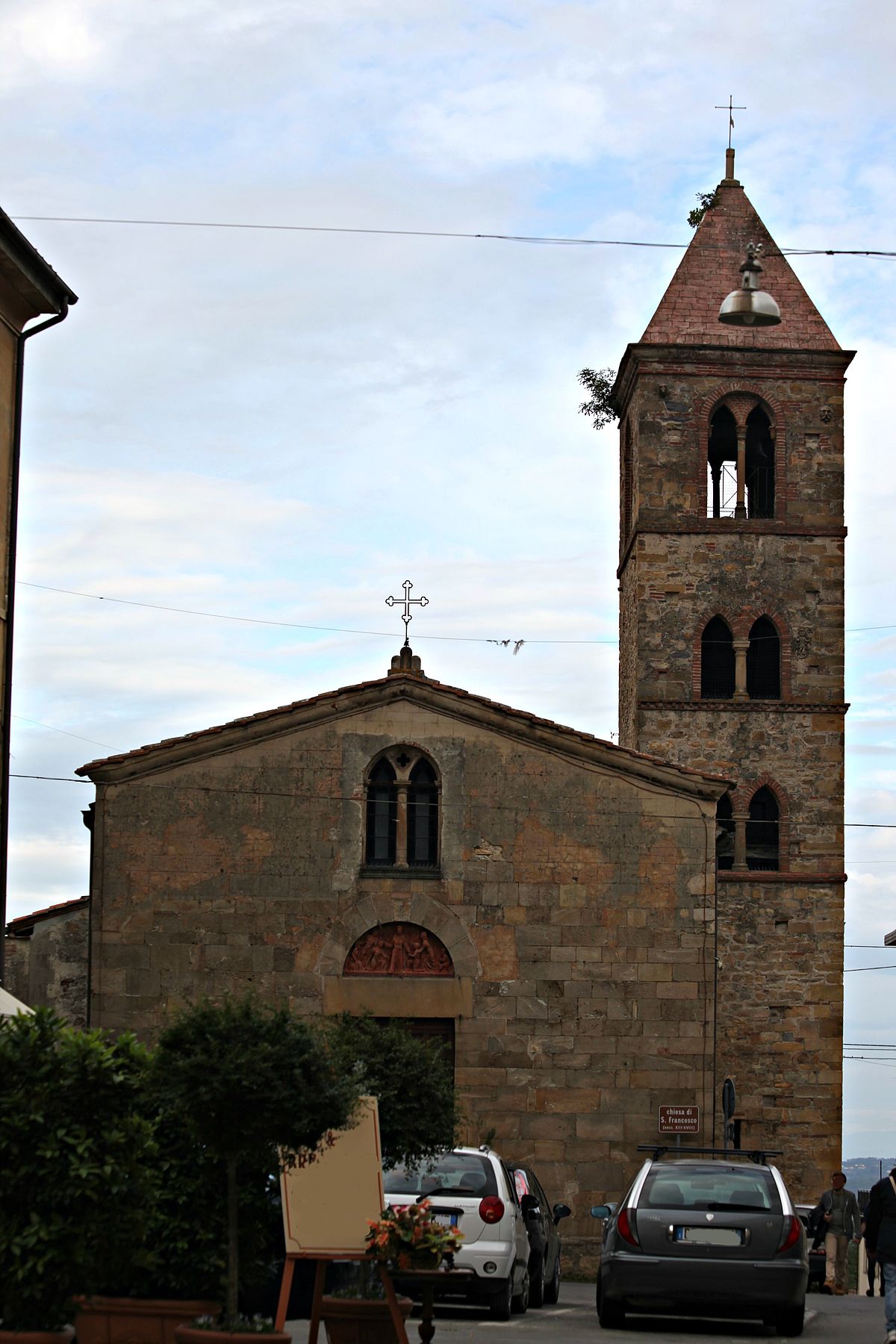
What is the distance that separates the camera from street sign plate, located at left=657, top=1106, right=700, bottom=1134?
28.0 metres

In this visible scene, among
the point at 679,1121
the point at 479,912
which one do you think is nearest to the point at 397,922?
the point at 479,912

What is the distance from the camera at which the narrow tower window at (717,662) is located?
39.6m

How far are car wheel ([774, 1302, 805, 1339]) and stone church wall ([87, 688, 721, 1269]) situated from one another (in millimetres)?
11653

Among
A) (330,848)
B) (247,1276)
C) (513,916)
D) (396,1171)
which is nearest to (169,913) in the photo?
(330,848)

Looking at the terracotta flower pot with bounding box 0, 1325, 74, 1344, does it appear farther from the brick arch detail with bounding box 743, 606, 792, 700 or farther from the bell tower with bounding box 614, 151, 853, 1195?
the brick arch detail with bounding box 743, 606, 792, 700

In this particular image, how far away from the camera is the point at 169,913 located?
2838 centimetres

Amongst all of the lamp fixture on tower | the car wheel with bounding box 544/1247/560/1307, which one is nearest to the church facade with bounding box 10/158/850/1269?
Result: the car wheel with bounding box 544/1247/560/1307

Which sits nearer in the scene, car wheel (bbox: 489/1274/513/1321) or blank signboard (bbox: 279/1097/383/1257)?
blank signboard (bbox: 279/1097/383/1257)

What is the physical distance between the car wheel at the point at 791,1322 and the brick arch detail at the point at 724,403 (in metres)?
25.1

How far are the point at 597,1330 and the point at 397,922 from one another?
12807 mm

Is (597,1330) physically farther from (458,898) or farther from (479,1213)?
(458,898)

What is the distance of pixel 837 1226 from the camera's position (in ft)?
82.3

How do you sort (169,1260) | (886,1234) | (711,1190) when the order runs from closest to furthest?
(169,1260) → (886,1234) → (711,1190)

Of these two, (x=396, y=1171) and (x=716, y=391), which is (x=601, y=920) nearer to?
(x=396, y=1171)
